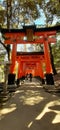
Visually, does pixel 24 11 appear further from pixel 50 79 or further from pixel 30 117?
pixel 30 117

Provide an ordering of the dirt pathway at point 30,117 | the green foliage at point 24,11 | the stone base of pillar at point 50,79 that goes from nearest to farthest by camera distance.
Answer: the dirt pathway at point 30,117 < the stone base of pillar at point 50,79 < the green foliage at point 24,11

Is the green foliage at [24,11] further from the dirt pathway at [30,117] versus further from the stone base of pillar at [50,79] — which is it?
the dirt pathway at [30,117]

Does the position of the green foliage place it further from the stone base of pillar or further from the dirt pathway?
the dirt pathway

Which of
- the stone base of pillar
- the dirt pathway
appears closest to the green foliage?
the stone base of pillar

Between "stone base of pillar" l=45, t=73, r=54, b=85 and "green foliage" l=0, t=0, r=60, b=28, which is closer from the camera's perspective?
"stone base of pillar" l=45, t=73, r=54, b=85

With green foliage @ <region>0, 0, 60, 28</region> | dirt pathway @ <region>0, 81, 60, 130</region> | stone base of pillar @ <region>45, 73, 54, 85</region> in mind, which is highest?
green foliage @ <region>0, 0, 60, 28</region>

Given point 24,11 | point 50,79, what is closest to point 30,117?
point 50,79

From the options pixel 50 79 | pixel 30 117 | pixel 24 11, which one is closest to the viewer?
pixel 30 117

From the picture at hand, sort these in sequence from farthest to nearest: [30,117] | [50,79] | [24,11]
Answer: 1. [24,11]
2. [50,79]
3. [30,117]

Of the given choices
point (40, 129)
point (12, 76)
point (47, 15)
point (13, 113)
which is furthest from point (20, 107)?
point (47, 15)

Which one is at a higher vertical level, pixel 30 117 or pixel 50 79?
pixel 30 117

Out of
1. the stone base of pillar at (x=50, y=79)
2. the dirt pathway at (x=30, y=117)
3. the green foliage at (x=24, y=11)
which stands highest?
the green foliage at (x=24, y=11)

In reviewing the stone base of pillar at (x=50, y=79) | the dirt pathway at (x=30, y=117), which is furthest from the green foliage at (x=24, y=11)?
the dirt pathway at (x=30, y=117)

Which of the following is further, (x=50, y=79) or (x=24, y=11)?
(x=24, y=11)
